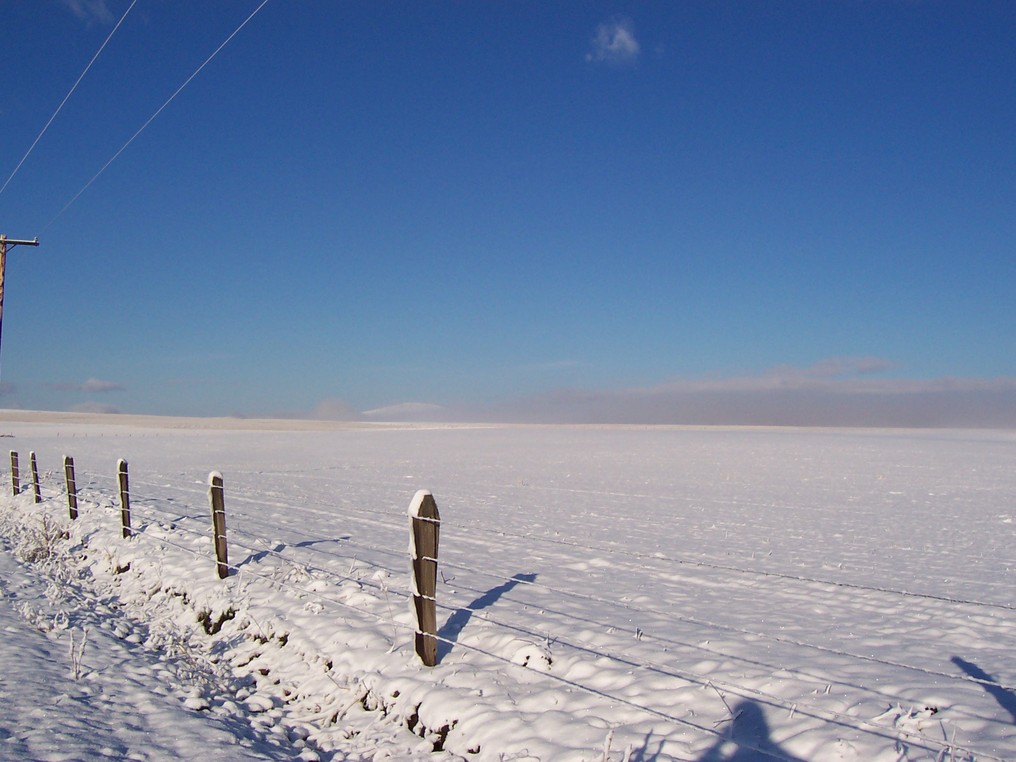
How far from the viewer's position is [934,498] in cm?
2008

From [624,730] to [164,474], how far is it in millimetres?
22978

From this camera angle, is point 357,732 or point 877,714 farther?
point 357,732

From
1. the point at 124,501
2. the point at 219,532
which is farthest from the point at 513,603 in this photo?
the point at 124,501

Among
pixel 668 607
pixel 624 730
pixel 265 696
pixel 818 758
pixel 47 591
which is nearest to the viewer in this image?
pixel 818 758

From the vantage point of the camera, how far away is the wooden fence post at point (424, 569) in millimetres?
5910

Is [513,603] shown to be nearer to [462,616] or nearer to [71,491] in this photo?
[462,616]

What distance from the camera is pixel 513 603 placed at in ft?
25.8

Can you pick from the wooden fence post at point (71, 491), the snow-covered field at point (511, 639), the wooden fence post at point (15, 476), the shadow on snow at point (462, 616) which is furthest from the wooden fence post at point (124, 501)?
the wooden fence post at point (15, 476)

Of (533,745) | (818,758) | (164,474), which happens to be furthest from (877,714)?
(164,474)

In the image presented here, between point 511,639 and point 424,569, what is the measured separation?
1114 millimetres

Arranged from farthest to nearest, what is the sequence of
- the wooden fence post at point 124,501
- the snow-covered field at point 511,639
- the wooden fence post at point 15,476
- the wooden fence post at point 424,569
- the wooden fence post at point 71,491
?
the wooden fence post at point 15,476 < the wooden fence post at point 71,491 < the wooden fence post at point 124,501 < the wooden fence post at point 424,569 < the snow-covered field at point 511,639

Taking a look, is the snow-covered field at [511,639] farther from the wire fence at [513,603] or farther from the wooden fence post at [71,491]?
the wooden fence post at [71,491]

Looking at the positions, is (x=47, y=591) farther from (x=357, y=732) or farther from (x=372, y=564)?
(x=357, y=732)

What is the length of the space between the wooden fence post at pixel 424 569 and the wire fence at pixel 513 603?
27 mm
